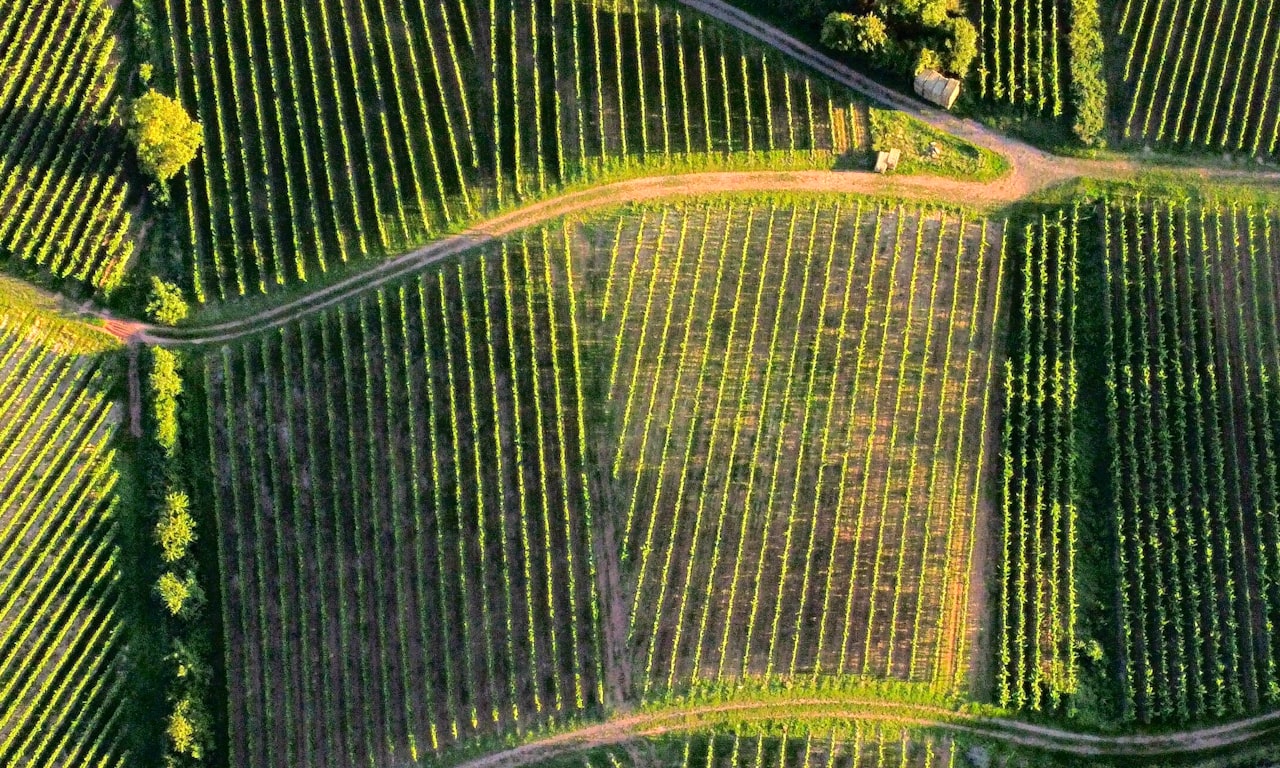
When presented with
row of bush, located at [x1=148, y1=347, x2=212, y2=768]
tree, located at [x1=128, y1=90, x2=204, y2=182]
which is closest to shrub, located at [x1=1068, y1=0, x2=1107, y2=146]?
tree, located at [x1=128, y1=90, x2=204, y2=182]

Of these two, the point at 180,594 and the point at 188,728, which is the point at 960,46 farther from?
the point at 188,728

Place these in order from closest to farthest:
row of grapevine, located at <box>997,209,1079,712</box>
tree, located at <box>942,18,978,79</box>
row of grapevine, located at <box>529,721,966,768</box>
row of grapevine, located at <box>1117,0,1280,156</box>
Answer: row of grapevine, located at <box>529,721,966,768</box>
row of grapevine, located at <box>997,209,1079,712</box>
tree, located at <box>942,18,978,79</box>
row of grapevine, located at <box>1117,0,1280,156</box>

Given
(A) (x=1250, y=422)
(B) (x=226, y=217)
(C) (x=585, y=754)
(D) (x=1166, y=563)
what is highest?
(B) (x=226, y=217)

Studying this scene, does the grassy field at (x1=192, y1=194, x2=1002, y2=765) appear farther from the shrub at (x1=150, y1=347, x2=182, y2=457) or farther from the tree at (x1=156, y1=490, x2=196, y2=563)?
the shrub at (x1=150, y1=347, x2=182, y2=457)

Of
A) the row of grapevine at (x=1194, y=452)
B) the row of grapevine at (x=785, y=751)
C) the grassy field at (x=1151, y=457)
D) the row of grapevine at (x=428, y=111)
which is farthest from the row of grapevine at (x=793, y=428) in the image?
the row of grapevine at (x=1194, y=452)

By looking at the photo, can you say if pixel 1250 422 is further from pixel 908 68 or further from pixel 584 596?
pixel 584 596

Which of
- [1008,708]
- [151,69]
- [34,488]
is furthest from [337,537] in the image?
[1008,708]
